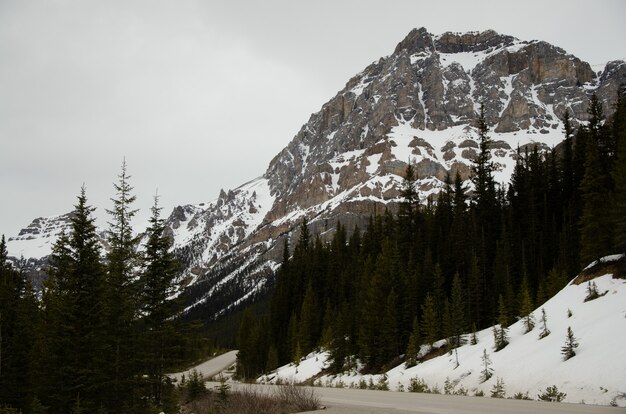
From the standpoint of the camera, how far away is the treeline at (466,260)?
101 ft

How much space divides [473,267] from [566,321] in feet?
72.6

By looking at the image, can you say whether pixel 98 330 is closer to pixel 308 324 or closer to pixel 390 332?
pixel 390 332

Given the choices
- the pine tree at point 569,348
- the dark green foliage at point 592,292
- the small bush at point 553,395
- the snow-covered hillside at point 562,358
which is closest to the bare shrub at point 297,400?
the small bush at point 553,395

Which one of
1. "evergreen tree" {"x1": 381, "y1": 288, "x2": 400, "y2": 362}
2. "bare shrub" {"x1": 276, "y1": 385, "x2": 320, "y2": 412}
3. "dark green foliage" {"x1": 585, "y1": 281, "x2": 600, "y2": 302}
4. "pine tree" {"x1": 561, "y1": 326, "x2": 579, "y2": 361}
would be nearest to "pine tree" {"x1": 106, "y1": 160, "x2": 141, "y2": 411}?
"bare shrub" {"x1": 276, "y1": 385, "x2": 320, "y2": 412}

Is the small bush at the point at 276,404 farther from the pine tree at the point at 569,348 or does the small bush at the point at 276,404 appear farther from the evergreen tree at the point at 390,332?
the evergreen tree at the point at 390,332

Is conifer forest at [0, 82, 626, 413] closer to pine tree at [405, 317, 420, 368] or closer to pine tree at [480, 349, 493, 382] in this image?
pine tree at [405, 317, 420, 368]

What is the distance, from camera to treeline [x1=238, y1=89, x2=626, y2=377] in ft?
101

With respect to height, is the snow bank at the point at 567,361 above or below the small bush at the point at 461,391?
above

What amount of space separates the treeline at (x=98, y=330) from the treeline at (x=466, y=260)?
15465mm

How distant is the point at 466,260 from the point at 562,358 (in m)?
32.2

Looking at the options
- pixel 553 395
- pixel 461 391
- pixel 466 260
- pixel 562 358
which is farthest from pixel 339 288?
pixel 553 395

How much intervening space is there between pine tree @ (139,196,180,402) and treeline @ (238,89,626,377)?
584 inches

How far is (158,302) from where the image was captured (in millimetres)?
23812

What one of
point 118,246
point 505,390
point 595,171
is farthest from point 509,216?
point 118,246
